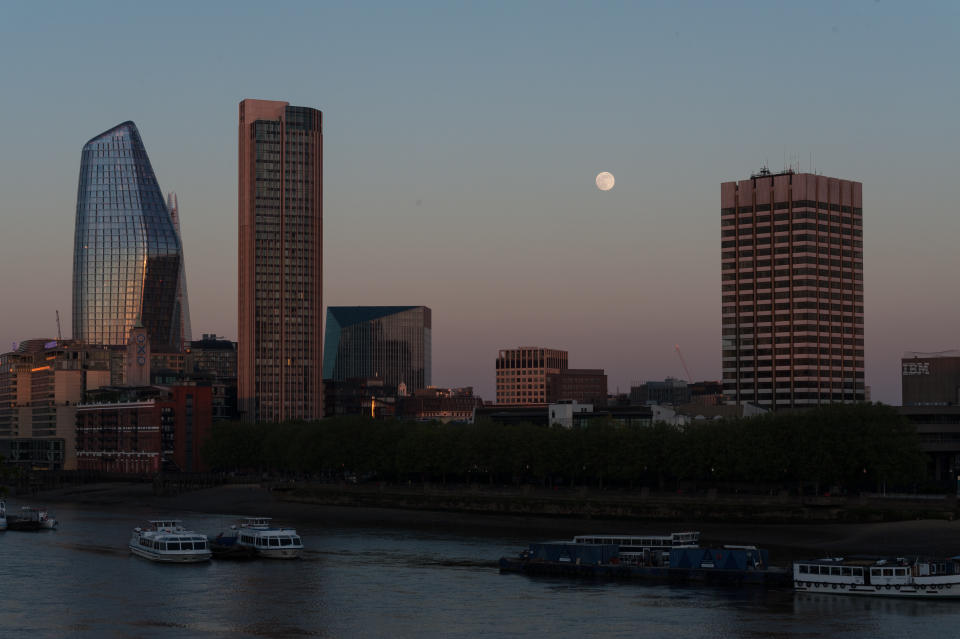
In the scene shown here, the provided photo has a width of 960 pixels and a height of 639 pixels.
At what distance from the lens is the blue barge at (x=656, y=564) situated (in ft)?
405

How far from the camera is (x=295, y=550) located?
148000mm

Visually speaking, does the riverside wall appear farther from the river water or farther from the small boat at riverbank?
the small boat at riverbank

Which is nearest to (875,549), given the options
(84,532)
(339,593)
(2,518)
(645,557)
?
(645,557)

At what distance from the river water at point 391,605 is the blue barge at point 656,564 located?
9.57 ft

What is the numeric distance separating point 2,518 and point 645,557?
101m

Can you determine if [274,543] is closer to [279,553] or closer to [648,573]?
[279,553]

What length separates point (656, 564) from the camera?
131 metres

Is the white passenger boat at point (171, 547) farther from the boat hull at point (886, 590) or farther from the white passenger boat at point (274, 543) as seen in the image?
the boat hull at point (886, 590)

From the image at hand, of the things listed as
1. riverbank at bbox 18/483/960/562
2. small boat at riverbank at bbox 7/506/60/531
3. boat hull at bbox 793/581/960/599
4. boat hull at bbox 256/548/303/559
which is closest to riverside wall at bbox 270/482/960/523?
riverbank at bbox 18/483/960/562

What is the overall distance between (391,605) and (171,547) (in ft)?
135

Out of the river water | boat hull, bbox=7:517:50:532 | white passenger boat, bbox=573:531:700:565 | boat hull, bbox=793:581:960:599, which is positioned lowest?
boat hull, bbox=7:517:50:532

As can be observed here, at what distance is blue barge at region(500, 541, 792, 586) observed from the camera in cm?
12356

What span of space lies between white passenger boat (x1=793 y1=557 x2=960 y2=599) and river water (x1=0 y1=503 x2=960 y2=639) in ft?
6.11

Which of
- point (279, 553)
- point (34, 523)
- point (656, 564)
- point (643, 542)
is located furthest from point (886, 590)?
point (34, 523)
